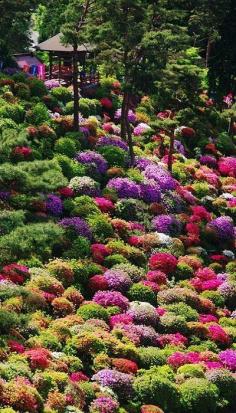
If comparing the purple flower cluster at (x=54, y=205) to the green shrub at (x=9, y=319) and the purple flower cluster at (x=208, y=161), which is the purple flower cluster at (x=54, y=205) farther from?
the purple flower cluster at (x=208, y=161)

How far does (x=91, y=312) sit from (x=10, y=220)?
7.88 metres

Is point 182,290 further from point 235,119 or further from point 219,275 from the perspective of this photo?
point 235,119

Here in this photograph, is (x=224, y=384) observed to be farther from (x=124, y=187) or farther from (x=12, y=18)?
(x=12, y=18)

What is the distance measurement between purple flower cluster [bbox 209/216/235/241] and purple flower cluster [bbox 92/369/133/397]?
15884 millimetres

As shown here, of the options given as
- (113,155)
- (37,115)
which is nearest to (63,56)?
(37,115)

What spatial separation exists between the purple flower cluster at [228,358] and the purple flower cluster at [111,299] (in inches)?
162

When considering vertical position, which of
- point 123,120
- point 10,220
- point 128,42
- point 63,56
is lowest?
point 123,120

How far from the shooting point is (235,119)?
180ft

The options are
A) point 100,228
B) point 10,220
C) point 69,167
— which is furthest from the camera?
point 69,167

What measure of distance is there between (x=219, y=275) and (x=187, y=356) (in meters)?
8.32

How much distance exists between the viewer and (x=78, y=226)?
33125mm

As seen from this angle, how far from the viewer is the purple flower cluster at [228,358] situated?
2723cm

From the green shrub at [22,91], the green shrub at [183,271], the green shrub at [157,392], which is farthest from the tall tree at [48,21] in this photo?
the green shrub at [157,392]

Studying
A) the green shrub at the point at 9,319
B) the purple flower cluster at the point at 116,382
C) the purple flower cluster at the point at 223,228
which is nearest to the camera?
the green shrub at the point at 9,319
